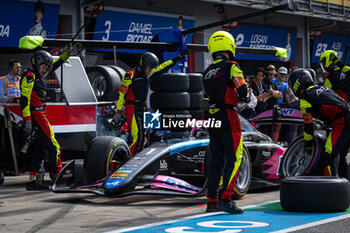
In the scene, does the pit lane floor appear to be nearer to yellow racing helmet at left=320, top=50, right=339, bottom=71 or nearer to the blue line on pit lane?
the blue line on pit lane

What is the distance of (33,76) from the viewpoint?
9016 mm

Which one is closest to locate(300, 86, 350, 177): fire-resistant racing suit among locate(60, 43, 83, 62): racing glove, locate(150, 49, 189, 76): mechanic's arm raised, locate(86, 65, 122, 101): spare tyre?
locate(150, 49, 189, 76): mechanic's arm raised

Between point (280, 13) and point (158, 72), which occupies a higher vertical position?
point (280, 13)

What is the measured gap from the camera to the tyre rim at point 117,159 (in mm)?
7800

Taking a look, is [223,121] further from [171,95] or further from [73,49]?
[171,95]

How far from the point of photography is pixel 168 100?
10906 millimetres

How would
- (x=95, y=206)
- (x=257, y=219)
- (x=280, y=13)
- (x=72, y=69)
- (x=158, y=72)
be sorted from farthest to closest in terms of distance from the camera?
1. (x=280, y=13)
2. (x=72, y=69)
3. (x=158, y=72)
4. (x=95, y=206)
5. (x=257, y=219)

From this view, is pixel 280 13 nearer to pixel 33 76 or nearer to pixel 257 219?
pixel 33 76

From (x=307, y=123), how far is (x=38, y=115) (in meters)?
3.67

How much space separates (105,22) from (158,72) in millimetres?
9635

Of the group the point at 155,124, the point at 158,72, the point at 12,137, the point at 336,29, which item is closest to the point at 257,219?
→ the point at 155,124

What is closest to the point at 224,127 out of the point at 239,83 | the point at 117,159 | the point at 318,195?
the point at 239,83

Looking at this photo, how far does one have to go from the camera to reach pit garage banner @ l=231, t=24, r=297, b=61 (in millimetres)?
24469

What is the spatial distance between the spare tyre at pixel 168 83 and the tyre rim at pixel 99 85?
4.00 feet
